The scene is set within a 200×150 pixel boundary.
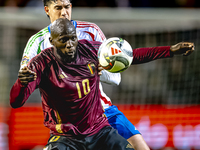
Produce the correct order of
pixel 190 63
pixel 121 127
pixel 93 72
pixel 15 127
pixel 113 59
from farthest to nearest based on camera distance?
pixel 190 63, pixel 15 127, pixel 121 127, pixel 93 72, pixel 113 59

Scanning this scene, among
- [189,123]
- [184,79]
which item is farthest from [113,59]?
[184,79]

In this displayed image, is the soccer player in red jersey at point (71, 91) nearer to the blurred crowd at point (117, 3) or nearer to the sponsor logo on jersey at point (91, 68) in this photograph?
the sponsor logo on jersey at point (91, 68)

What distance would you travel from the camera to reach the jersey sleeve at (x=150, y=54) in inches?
118

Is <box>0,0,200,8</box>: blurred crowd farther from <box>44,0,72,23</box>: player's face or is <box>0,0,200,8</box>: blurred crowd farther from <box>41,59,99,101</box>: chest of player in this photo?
<box>41,59,99,101</box>: chest of player

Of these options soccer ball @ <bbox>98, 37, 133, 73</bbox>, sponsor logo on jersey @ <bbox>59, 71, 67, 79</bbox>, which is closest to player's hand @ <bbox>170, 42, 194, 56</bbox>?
soccer ball @ <bbox>98, 37, 133, 73</bbox>

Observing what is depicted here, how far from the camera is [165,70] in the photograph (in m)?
7.47

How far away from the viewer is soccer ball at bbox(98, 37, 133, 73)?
112 inches

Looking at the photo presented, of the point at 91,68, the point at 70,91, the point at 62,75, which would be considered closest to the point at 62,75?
the point at 62,75

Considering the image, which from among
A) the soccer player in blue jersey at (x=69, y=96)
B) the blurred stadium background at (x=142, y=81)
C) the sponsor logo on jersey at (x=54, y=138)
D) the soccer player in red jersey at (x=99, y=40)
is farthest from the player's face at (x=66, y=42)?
the blurred stadium background at (x=142, y=81)

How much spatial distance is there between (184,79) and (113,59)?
4958 mm

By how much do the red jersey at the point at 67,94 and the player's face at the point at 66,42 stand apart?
0.13 meters

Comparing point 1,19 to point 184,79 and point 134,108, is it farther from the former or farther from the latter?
point 184,79

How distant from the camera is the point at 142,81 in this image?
293 inches

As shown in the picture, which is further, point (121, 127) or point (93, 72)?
point (121, 127)
